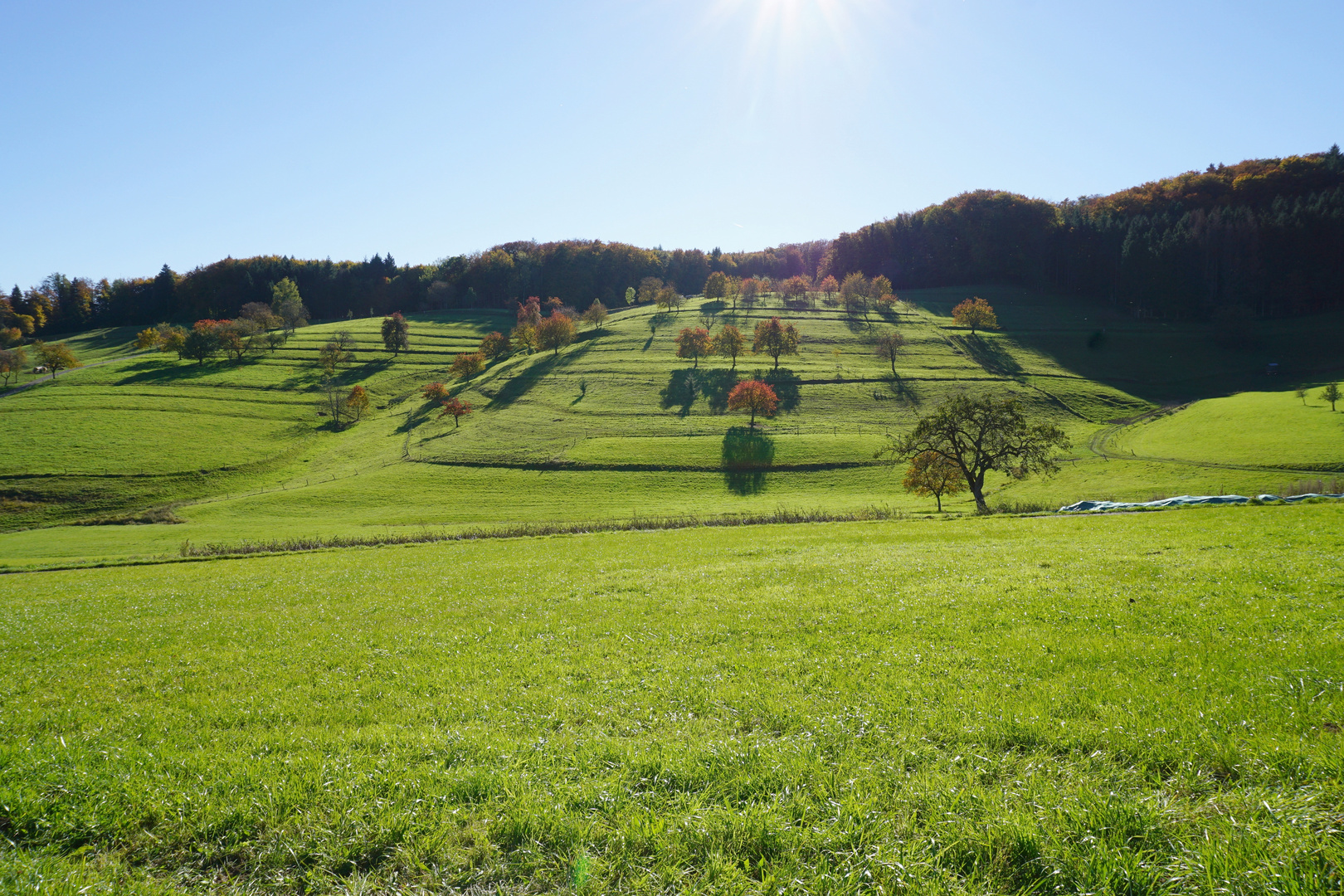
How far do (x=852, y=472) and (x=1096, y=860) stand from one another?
250 ft

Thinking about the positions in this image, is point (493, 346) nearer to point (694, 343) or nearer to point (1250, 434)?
point (694, 343)

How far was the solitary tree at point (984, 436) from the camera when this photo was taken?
53.7m

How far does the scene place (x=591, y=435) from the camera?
312ft

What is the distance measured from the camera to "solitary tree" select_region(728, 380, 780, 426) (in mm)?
99438

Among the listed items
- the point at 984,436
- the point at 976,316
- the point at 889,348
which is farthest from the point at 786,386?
the point at 984,436

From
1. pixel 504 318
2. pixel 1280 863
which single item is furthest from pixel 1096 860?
pixel 504 318

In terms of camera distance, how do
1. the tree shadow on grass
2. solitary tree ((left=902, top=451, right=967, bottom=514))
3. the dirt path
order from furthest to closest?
the tree shadow on grass, the dirt path, solitary tree ((left=902, top=451, right=967, bottom=514))

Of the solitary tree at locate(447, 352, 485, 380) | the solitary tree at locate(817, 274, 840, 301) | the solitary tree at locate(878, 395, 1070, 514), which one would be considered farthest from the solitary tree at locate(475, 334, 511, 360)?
the solitary tree at locate(878, 395, 1070, 514)

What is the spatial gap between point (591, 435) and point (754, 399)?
2805 cm

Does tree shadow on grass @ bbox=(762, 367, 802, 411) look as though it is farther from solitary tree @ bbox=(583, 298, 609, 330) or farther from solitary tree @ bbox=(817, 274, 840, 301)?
solitary tree @ bbox=(817, 274, 840, 301)

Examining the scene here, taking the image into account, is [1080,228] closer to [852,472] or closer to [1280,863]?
[852,472]

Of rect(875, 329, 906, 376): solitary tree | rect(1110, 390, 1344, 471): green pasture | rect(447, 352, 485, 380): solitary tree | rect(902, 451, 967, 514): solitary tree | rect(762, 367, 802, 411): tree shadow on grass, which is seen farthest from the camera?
rect(447, 352, 485, 380): solitary tree

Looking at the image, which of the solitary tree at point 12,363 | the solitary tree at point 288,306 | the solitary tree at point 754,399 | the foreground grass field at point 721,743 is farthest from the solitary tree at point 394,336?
the foreground grass field at point 721,743

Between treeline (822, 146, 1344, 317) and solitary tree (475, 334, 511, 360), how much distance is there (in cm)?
15742
